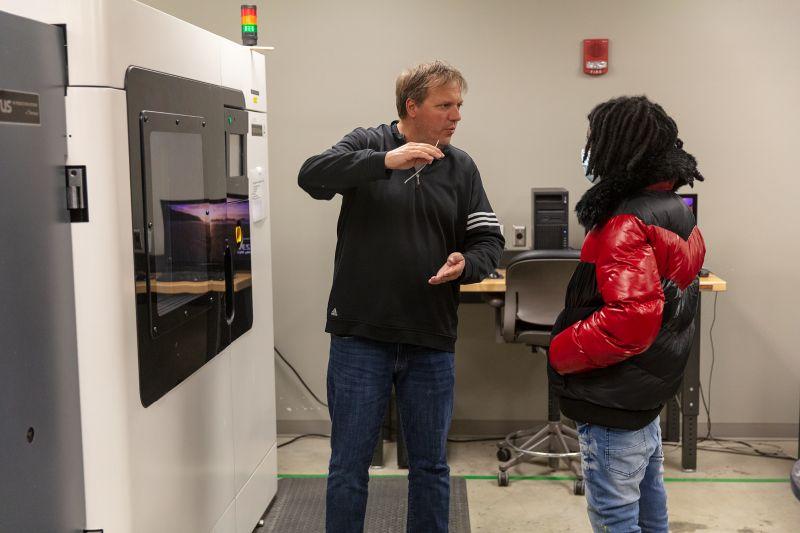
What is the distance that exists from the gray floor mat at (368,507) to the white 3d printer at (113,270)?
507 millimetres

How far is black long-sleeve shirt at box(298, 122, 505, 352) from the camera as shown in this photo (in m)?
2.25

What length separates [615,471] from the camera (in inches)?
77.7

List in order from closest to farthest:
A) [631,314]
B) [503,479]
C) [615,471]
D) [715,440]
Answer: [631,314]
[615,471]
[503,479]
[715,440]

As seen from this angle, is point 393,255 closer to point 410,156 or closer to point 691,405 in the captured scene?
point 410,156

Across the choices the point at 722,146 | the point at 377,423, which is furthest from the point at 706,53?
the point at 377,423

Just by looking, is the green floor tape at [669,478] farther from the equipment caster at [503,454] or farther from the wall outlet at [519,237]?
the wall outlet at [519,237]

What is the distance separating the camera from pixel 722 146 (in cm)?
395

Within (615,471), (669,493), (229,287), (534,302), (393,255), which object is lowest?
(669,493)

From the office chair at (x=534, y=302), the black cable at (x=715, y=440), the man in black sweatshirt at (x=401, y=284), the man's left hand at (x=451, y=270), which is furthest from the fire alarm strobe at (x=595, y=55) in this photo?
the man's left hand at (x=451, y=270)

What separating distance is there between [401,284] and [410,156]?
0.37m

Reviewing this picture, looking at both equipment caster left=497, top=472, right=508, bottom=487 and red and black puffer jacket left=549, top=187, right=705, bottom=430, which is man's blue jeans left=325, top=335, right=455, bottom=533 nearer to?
red and black puffer jacket left=549, top=187, right=705, bottom=430

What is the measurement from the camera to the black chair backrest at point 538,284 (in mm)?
3377

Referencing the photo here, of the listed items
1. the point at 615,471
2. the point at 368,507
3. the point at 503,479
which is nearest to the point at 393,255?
the point at 615,471

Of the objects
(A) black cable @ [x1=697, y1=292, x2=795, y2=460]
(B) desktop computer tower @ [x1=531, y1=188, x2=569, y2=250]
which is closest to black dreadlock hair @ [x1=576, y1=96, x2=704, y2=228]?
(B) desktop computer tower @ [x1=531, y1=188, x2=569, y2=250]
